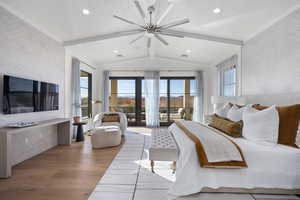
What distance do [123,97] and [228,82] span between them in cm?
422

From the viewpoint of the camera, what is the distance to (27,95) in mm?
3176

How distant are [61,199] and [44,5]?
122 inches

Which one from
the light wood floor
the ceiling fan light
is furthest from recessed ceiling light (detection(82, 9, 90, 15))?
the light wood floor

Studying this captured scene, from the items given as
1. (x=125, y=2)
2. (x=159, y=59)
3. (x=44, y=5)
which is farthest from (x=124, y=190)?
(x=159, y=59)

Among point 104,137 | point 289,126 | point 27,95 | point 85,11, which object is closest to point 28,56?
point 27,95

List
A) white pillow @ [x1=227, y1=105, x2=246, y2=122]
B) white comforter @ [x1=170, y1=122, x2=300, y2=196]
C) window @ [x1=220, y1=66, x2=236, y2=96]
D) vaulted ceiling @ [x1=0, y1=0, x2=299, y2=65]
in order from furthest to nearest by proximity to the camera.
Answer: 1. window @ [x1=220, y1=66, x2=236, y2=96]
2. white pillow @ [x1=227, y1=105, x2=246, y2=122]
3. vaulted ceiling @ [x1=0, y1=0, x2=299, y2=65]
4. white comforter @ [x1=170, y1=122, x2=300, y2=196]

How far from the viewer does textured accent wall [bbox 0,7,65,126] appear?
9.21 ft

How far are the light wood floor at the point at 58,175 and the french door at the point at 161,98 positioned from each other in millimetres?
3639

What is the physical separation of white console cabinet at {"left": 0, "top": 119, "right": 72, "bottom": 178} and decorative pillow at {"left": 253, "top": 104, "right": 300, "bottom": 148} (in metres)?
3.80

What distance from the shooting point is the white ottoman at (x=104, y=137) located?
4.00 meters

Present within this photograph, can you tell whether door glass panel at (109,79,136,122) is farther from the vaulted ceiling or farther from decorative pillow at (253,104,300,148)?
decorative pillow at (253,104,300,148)

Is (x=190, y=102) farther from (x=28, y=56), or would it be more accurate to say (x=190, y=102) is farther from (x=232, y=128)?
(x=28, y=56)

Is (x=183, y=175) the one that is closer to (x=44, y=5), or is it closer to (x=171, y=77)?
(x=44, y=5)

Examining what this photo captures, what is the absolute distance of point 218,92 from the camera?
19.5ft
